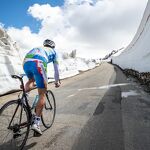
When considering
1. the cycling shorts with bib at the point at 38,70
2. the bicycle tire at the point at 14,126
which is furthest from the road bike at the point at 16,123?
the cycling shorts with bib at the point at 38,70

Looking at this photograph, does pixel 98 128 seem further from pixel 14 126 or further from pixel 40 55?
pixel 40 55

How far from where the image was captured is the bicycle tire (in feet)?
12.5

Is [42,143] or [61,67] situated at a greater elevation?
[61,67]

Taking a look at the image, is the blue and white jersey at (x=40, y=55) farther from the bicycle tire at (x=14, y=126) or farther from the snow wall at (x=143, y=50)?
the snow wall at (x=143, y=50)

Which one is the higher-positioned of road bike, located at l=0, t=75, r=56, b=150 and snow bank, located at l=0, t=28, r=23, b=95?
snow bank, located at l=0, t=28, r=23, b=95

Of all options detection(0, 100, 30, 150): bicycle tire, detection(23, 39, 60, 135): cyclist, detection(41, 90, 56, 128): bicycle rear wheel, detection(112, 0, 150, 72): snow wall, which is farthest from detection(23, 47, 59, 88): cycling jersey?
detection(112, 0, 150, 72): snow wall

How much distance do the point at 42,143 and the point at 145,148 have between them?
1.92m

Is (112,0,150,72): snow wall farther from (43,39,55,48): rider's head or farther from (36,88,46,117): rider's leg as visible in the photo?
(36,88,46,117): rider's leg

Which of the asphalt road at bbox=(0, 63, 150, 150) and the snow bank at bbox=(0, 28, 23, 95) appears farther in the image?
the snow bank at bbox=(0, 28, 23, 95)

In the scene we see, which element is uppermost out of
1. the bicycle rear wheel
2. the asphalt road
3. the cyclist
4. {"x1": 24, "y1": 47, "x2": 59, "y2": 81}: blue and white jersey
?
{"x1": 24, "y1": 47, "x2": 59, "y2": 81}: blue and white jersey

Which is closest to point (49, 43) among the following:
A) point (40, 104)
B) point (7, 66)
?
point (40, 104)

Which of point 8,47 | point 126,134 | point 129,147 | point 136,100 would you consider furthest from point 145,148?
point 8,47

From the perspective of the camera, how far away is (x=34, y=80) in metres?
4.73

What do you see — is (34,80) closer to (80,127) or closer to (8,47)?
(80,127)
